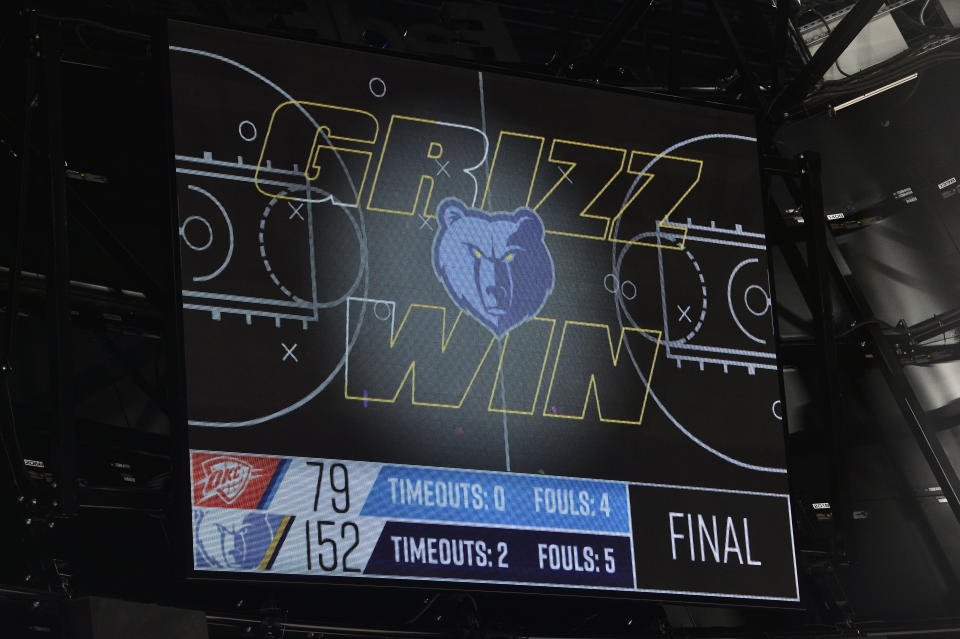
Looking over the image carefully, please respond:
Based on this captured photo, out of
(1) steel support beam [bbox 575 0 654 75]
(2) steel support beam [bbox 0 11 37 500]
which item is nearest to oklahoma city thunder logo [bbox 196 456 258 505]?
(2) steel support beam [bbox 0 11 37 500]

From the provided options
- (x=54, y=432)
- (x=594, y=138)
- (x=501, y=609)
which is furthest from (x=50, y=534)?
(x=594, y=138)

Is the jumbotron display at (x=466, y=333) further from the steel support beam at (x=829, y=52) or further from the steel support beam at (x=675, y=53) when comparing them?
the steel support beam at (x=829, y=52)

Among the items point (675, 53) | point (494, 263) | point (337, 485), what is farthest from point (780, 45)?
point (337, 485)

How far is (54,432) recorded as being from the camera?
4.76 m

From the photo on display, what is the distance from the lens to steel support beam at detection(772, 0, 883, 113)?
6.32 metres

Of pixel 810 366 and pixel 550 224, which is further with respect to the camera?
pixel 810 366

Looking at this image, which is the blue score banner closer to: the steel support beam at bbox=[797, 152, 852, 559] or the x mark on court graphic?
the x mark on court graphic

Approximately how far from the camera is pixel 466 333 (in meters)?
5.34

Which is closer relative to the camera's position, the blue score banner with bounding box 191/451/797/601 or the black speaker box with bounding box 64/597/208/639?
the black speaker box with bounding box 64/597/208/639

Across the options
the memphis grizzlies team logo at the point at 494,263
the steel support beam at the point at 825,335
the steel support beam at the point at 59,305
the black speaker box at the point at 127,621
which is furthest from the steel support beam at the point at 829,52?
the black speaker box at the point at 127,621

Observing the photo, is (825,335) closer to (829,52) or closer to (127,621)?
(829,52)

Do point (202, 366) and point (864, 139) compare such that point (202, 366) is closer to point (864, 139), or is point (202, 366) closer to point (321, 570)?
point (321, 570)

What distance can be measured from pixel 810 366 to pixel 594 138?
239 centimetres

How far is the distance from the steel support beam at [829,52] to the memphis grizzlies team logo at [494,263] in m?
1.76
